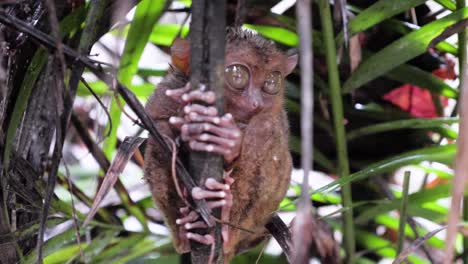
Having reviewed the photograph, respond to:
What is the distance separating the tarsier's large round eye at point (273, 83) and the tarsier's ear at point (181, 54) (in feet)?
0.98

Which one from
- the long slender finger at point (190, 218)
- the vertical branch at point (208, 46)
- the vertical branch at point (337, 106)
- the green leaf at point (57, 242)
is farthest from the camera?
the vertical branch at point (337, 106)

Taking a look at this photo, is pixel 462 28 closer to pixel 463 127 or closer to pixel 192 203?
pixel 192 203

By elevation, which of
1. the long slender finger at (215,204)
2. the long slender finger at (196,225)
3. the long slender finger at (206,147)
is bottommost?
the long slender finger at (196,225)

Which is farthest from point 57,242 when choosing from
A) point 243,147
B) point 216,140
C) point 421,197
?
Answer: point 421,197

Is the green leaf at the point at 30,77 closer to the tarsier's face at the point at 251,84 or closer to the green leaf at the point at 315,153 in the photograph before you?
the tarsier's face at the point at 251,84

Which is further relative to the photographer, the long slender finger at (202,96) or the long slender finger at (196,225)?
the long slender finger at (196,225)

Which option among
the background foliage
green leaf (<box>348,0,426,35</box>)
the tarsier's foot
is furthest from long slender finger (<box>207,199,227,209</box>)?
green leaf (<box>348,0,426,35</box>)

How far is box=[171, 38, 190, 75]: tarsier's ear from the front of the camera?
2.36 m

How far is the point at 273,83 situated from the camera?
8.29 feet

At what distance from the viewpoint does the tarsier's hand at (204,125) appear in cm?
161

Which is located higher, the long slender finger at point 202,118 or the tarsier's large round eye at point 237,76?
the tarsier's large round eye at point 237,76

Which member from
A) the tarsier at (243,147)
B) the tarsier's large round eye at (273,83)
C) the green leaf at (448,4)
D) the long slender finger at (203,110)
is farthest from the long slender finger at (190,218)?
the green leaf at (448,4)

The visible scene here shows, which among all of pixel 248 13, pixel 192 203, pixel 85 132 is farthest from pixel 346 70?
pixel 192 203

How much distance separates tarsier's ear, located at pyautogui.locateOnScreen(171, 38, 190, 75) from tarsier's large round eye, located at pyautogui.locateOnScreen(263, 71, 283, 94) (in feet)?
0.98
